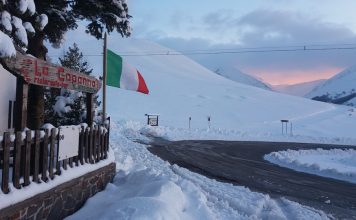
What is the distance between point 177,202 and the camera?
27.1 ft

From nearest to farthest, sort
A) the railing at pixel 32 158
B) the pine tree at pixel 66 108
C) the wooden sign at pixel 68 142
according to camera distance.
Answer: the railing at pixel 32 158 < the wooden sign at pixel 68 142 < the pine tree at pixel 66 108

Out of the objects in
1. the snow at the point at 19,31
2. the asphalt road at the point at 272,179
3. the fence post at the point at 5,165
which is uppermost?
the snow at the point at 19,31

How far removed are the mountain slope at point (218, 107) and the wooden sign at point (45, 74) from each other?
39887 mm

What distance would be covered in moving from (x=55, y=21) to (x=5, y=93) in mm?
2271

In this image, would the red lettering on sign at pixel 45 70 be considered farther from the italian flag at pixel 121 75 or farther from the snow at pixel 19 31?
the italian flag at pixel 121 75

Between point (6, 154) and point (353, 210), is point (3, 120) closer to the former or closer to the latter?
point (6, 154)

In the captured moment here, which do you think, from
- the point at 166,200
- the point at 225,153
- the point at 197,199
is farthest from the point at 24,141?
the point at 225,153

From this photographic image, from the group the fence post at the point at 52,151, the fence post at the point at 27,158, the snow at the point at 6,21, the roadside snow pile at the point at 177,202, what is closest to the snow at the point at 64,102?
the roadside snow pile at the point at 177,202

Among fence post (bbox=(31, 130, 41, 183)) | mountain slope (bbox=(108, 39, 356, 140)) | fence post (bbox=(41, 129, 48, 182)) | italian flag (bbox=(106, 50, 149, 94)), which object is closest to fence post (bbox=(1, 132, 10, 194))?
fence post (bbox=(31, 130, 41, 183))

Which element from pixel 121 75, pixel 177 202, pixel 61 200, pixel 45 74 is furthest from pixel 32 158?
pixel 121 75

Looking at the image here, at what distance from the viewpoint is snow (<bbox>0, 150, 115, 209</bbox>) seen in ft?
19.6

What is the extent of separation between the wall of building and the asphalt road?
6107 millimetres

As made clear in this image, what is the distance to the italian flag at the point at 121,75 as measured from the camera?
39.4 feet

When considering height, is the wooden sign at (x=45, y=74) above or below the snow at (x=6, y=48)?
below
